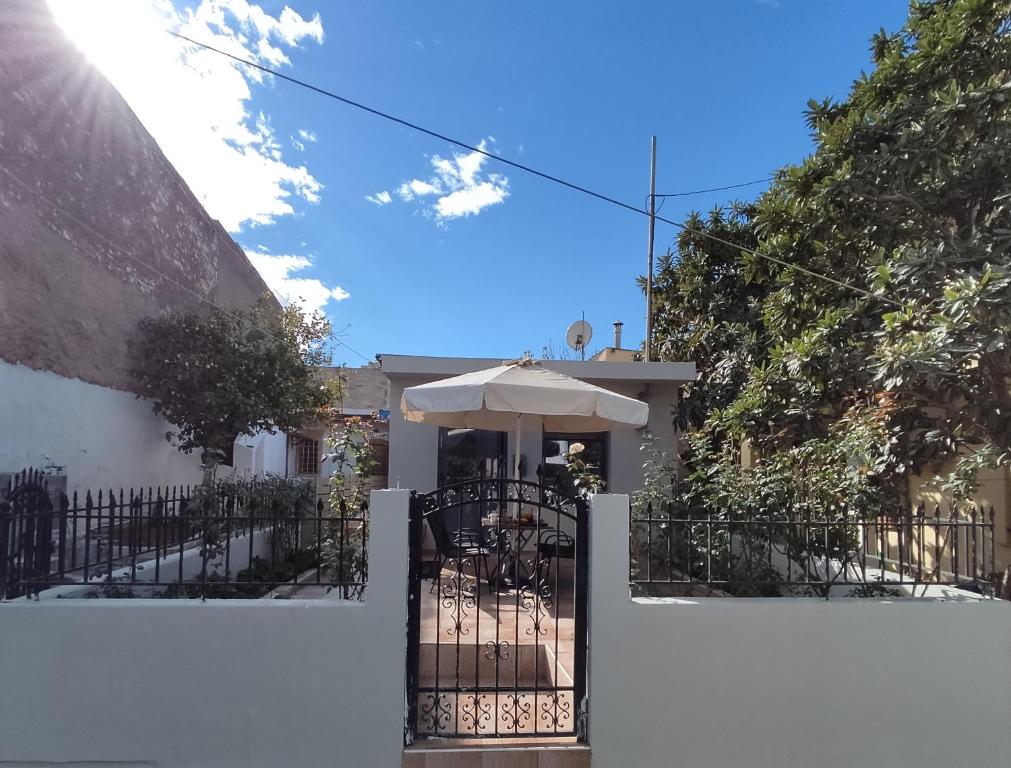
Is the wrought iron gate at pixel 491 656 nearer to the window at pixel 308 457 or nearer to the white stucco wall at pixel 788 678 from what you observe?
the white stucco wall at pixel 788 678

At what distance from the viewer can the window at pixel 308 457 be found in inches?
863

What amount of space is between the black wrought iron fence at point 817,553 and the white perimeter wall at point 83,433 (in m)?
6.56

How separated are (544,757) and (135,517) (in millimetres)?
2800

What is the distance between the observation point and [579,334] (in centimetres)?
1123

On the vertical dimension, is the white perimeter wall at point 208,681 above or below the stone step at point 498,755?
above

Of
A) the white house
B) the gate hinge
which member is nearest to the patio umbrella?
the gate hinge

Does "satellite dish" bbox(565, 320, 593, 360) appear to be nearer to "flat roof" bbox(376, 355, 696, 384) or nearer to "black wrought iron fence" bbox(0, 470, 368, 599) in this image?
"flat roof" bbox(376, 355, 696, 384)

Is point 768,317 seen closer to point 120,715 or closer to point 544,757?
point 544,757

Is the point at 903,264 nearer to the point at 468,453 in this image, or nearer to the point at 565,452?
the point at 565,452

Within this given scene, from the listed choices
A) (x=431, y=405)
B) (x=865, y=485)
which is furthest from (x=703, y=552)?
(x=431, y=405)

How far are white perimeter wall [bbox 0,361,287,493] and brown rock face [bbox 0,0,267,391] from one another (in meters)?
0.24

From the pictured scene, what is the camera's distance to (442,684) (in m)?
4.02

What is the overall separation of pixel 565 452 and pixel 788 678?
583cm

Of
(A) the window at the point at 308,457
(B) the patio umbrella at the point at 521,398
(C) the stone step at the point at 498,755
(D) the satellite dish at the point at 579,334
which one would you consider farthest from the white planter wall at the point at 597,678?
(A) the window at the point at 308,457
